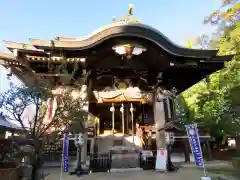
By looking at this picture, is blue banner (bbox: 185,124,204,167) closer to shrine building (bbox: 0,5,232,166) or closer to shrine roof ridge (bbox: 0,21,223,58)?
shrine building (bbox: 0,5,232,166)

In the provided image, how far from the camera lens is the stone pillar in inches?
432

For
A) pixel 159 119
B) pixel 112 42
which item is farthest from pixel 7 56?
pixel 159 119

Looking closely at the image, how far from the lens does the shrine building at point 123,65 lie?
913 cm

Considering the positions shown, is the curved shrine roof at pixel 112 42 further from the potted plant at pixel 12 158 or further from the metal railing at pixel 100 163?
the metal railing at pixel 100 163

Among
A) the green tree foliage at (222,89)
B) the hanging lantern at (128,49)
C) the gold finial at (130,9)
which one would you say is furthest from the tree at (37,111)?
the green tree foliage at (222,89)

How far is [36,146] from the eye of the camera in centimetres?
505

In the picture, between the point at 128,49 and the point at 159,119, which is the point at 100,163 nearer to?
the point at 159,119

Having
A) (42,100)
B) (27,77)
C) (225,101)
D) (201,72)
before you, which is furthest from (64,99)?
(225,101)

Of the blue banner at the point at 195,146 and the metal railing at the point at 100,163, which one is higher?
the blue banner at the point at 195,146

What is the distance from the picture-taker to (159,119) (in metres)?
11.4

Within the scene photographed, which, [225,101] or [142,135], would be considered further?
[225,101]

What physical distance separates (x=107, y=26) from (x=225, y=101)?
10570 millimetres

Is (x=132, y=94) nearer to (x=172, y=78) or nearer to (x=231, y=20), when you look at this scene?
(x=172, y=78)

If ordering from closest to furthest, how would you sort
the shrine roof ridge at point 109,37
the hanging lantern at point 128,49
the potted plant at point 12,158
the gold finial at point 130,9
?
the potted plant at point 12,158, the shrine roof ridge at point 109,37, the hanging lantern at point 128,49, the gold finial at point 130,9
